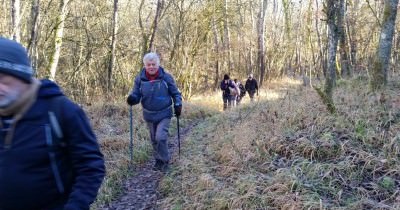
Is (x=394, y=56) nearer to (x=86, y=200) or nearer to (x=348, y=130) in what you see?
(x=348, y=130)

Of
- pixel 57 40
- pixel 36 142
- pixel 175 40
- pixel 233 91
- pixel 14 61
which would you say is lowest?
pixel 233 91

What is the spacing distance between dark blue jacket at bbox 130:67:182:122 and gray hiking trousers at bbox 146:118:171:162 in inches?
4.5

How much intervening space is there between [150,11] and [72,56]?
5.70 metres

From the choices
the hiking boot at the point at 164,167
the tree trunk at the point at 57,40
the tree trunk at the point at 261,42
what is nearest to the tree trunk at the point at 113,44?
the tree trunk at the point at 57,40

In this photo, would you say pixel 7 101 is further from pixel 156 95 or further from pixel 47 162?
pixel 156 95

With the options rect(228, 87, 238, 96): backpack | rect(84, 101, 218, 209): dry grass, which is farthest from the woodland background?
rect(228, 87, 238, 96): backpack

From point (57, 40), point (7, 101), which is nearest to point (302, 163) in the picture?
point (7, 101)

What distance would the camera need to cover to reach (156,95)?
283 inches

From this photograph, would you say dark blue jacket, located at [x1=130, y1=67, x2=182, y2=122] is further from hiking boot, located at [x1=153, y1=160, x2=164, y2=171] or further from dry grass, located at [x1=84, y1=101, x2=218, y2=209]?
dry grass, located at [x1=84, y1=101, x2=218, y2=209]

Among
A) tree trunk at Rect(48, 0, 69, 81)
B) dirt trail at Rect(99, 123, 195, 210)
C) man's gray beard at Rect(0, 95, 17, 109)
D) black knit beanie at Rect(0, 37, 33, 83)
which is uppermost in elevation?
tree trunk at Rect(48, 0, 69, 81)

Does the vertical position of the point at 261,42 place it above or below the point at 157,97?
above

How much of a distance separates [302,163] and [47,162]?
15.0ft

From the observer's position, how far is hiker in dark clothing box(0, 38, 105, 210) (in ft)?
6.87

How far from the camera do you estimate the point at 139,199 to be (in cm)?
632
